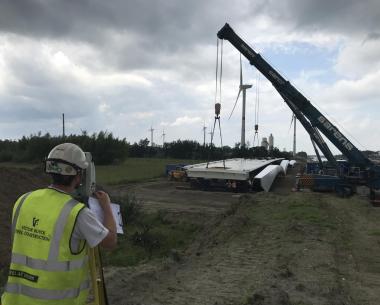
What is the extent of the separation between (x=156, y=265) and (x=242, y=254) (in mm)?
1905

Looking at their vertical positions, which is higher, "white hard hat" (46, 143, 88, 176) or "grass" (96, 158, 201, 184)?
"white hard hat" (46, 143, 88, 176)

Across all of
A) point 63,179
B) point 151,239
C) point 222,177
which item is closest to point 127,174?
point 222,177

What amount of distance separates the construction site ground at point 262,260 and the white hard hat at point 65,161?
3.39 metres

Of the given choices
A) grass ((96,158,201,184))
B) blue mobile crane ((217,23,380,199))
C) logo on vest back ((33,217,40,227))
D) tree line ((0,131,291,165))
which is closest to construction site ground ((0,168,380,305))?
logo on vest back ((33,217,40,227))

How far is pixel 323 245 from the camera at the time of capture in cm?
989

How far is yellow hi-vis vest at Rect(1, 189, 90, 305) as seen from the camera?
2938 millimetres

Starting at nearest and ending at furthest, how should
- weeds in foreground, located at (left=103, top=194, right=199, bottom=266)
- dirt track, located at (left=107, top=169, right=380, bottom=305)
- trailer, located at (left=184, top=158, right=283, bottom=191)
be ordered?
dirt track, located at (left=107, top=169, right=380, bottom=305) → weeds in foreground, located at (left=103, top=194, right=199, bottom=266) → trailer, located at (left=184, top=158, right=283, bottom=191)

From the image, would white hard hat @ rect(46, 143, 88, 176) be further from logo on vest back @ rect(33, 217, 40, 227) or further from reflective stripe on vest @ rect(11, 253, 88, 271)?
reflective stripe on vest @ rect(11, 253, 88, 271)

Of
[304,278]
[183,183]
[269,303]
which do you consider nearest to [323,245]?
[304,278]

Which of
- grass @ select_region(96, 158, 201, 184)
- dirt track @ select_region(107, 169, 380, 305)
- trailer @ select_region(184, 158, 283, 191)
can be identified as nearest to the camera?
dirt track @ select_region(107, 169, 380, 305)

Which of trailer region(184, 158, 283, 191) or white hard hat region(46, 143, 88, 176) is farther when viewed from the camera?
trailer region(184, 158, 283, 191)

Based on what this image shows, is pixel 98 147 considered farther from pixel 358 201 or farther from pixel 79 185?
pixel 79 185

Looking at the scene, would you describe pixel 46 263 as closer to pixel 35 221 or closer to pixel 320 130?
pixel 35 221

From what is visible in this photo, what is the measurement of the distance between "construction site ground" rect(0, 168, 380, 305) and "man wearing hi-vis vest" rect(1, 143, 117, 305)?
3.13 meters
